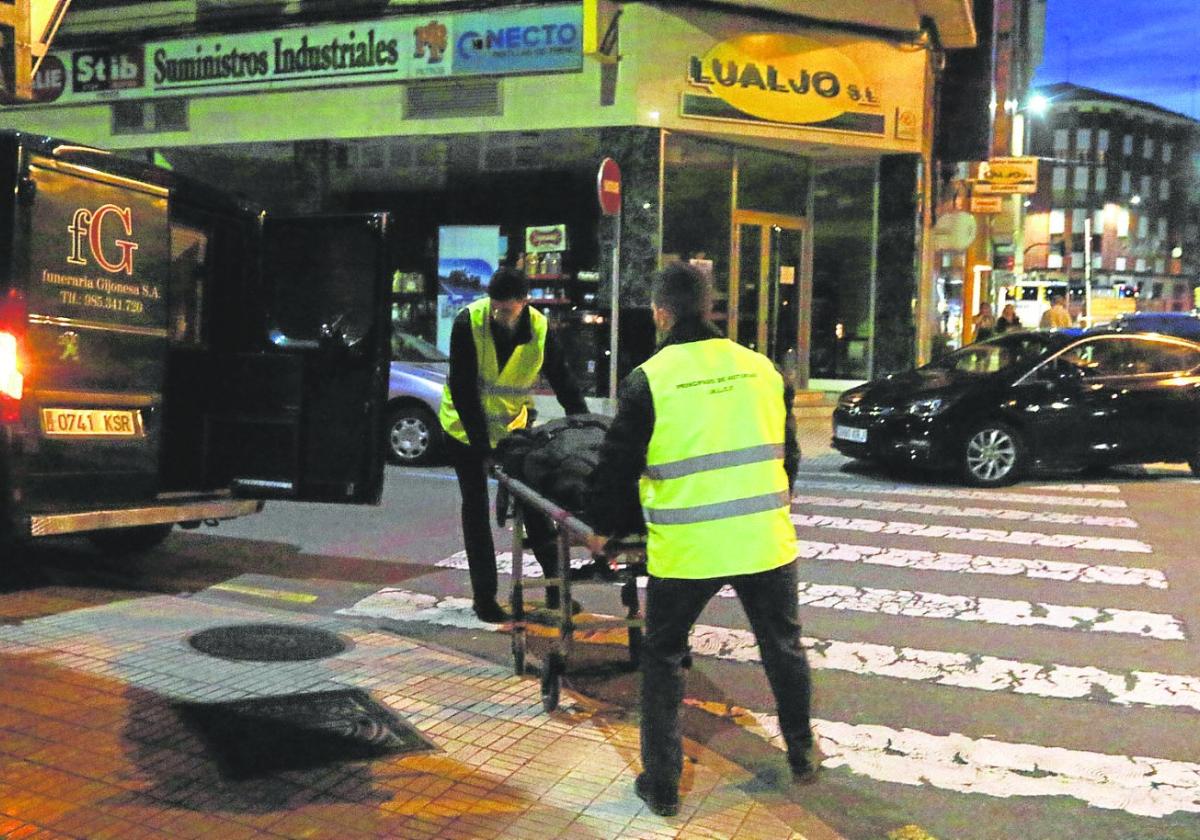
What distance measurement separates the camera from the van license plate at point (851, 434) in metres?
12.3

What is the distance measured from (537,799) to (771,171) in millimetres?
15369

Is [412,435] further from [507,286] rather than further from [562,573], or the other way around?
[562,573]

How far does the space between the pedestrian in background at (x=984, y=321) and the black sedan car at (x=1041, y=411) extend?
31.8ft

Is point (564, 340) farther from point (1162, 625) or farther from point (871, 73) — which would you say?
point (1162, 625)

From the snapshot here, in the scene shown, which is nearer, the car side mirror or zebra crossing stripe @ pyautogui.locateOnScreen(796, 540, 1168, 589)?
zebra crossing stripe @ pyautogui.locateOnScreen(796, 540, 1168, 589)

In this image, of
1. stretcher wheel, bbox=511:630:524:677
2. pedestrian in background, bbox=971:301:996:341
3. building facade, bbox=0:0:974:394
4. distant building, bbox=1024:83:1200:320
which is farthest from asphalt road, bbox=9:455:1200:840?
distant building, bbox=1024:83:1200:320

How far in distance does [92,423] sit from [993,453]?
8.77 meters

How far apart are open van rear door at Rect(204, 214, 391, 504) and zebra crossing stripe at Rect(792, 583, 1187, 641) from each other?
252cm

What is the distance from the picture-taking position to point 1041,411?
1202 cm

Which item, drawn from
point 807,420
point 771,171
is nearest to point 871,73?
point 771,171

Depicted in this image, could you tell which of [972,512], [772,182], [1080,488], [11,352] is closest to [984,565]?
[972,512]

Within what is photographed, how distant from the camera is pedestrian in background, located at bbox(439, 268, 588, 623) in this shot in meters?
5.92

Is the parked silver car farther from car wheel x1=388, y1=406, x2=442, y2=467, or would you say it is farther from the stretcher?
the stretcher

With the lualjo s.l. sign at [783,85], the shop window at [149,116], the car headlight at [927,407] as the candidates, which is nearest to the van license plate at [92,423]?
the car headlight at [927,407]
